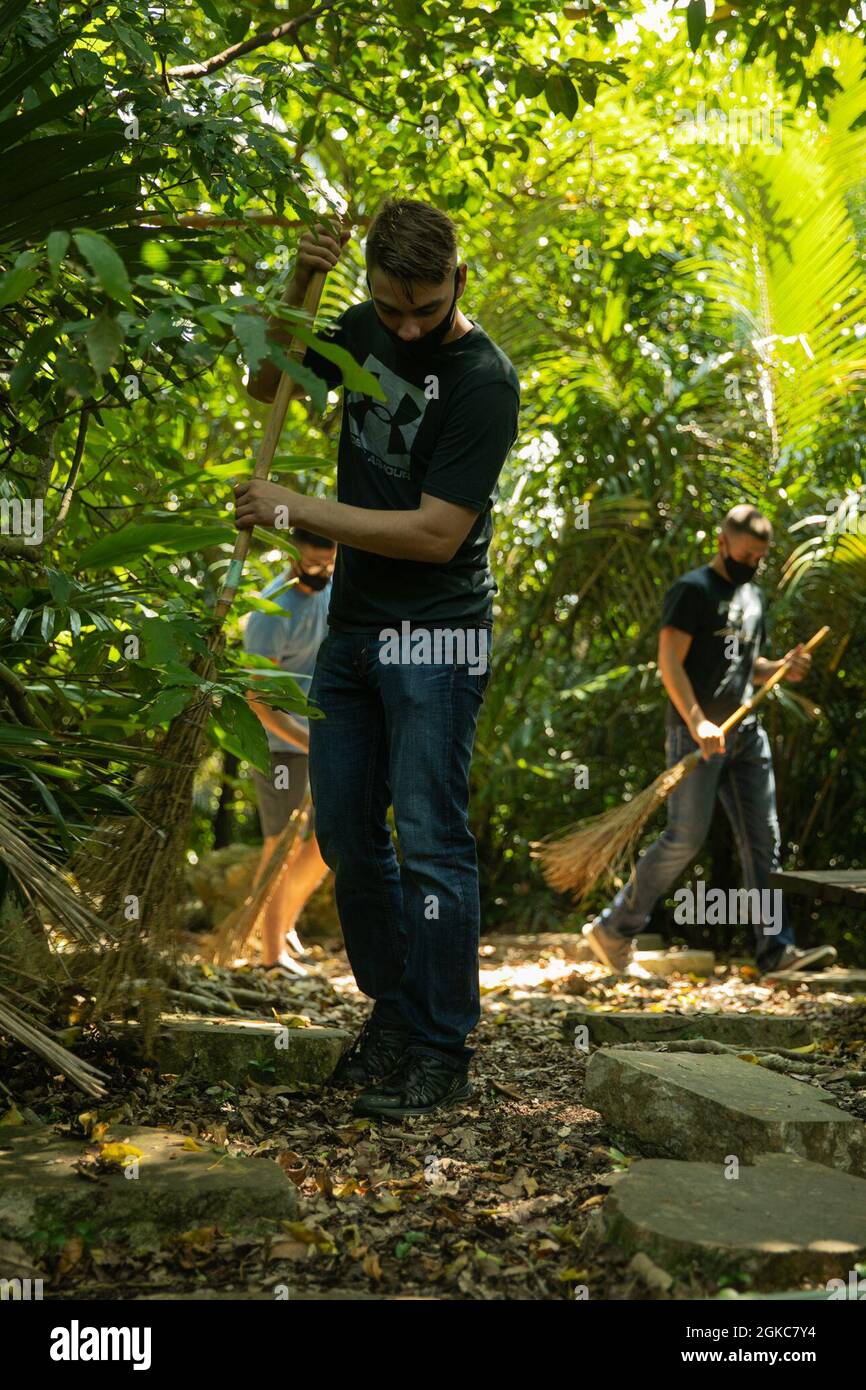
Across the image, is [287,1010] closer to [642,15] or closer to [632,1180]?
[632,1180]

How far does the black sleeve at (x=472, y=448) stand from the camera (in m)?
2.80

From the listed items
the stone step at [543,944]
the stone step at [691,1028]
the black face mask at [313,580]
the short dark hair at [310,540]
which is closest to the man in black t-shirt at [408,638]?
the stone step at [691,1028]

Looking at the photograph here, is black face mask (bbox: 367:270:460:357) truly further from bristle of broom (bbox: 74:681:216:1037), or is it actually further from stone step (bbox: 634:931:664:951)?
stone step (bbox: 634:931:664:951)

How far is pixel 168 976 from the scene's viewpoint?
2982 millimetres

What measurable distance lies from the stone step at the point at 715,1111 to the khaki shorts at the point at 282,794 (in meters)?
2.45

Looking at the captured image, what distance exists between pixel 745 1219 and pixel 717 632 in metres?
3.69

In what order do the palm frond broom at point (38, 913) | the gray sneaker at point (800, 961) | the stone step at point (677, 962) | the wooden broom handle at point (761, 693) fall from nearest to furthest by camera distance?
the palm frond broom at point (38, 913) < the wooden broom handle at point (761, 693) < the gray sneaker at point (800, 961) < the stone step at point (677, 962)

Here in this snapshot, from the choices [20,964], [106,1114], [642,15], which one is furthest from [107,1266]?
[642,15]

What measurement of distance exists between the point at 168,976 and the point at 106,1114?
1.25 ft

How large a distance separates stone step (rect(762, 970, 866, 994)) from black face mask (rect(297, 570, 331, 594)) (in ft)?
7.88

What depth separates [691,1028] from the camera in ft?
12.7

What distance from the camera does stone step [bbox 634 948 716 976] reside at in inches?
229

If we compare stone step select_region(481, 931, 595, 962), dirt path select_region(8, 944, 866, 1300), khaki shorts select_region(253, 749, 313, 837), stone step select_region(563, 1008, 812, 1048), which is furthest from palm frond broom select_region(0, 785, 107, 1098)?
stone step select_region(481, 931, 595, 962)

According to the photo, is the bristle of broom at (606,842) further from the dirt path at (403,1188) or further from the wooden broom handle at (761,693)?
the dirt path at (403,1188)
